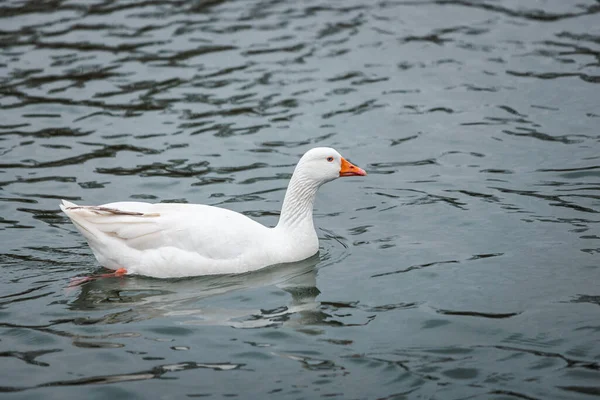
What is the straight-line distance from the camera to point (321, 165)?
10.4 meters

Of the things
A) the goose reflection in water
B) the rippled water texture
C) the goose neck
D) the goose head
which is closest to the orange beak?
the goose head

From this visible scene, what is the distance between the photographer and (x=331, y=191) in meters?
12.8

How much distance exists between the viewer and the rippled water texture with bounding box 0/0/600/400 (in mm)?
7758

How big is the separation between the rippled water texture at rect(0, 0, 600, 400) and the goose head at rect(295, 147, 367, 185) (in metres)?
0.95

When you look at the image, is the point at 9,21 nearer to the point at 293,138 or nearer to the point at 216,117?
the point at 216,117

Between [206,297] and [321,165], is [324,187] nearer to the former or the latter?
[321,165]

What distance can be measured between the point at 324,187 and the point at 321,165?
2.59 metres

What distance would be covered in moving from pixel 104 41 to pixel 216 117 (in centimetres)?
463

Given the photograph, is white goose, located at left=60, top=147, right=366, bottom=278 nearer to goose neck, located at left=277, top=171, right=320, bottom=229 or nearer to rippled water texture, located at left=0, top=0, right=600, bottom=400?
rippled water texture, located at left=0, top=0, right=600, bottom=400

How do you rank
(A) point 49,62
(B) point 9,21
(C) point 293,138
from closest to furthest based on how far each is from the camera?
(C) point 293,138 → (A) point 49,62 → (B) point 9,21

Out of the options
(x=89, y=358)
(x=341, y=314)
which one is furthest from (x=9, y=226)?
(x=341, y=314)

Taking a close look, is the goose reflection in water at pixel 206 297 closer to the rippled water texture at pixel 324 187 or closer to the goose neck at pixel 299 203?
the rippled water texture at pixel 324 187

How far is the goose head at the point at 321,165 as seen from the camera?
10.4m

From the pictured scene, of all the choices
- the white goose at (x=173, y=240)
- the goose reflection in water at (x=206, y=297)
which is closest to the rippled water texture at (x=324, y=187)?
the goose reflection in water at (x=206, y=297)
